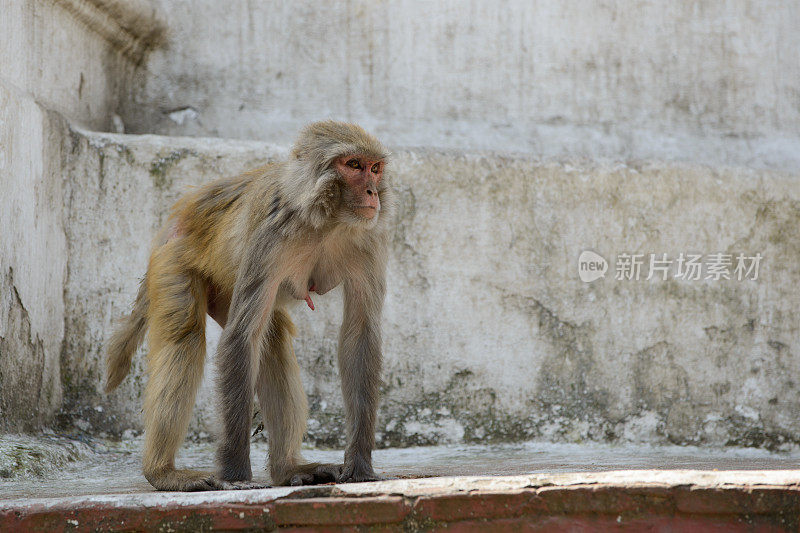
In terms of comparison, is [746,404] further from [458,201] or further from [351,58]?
[351,58]

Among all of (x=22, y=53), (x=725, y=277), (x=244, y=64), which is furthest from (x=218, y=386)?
(x=725, y=277)

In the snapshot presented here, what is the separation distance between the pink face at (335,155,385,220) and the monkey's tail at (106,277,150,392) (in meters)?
0.92

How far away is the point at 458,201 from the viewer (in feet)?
14.5

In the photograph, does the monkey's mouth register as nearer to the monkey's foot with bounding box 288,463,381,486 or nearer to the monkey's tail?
the monkey's foot with bounding box 288,463,381,486

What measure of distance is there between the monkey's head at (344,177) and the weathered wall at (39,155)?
1.34 meters

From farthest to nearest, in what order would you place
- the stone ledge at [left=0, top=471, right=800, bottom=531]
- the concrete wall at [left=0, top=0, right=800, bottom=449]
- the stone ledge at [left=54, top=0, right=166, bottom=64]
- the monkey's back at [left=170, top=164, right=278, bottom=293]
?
the stone ledge at [left=54, top=0, right=166, bottom=64]
the concrete wall at [left=0, top=0, right=800, bottom=449]
the monkey's back at [left=170, top=164, right=278, bottom=293]
the stone ledge at [left=0, top=471, right=800, bottom=531]

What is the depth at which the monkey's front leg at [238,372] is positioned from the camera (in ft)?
9.45

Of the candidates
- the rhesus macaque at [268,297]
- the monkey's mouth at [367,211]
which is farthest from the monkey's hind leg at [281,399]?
the monkey's mouth at [367,211]

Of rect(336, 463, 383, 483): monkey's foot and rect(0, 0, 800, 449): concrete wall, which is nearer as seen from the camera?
rect(336, 463, 383, 483): monkey's foot

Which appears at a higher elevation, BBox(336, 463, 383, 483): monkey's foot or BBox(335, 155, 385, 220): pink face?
BBox(335, 155, 385, 220): pink face

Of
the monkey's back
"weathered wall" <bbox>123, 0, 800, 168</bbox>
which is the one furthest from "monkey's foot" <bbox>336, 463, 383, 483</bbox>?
"weathered wall" <bbox>123, 0, 800, 168</bbox>

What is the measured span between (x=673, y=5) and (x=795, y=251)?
138 cm

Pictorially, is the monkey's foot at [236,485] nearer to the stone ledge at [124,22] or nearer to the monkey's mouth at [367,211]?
→ the monkey's mouth at [367,211]

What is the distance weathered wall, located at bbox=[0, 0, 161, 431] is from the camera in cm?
361
